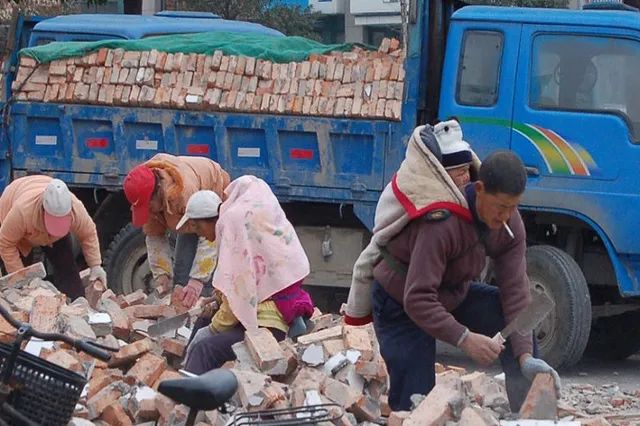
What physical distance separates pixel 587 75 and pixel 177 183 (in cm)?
308

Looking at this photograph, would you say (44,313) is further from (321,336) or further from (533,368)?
(533,368)

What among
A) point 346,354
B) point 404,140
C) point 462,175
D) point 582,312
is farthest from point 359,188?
point 462,175

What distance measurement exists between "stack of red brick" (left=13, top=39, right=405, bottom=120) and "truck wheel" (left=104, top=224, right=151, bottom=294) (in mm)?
1136

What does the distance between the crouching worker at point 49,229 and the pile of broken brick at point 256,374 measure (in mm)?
288

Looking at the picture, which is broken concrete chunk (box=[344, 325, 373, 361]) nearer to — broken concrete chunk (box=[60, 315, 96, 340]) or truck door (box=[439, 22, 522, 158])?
broken concrete chunk (box=[60, 315, 96, 340])

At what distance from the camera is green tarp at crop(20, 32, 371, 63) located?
36.8ft

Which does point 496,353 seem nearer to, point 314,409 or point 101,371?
point 314,409

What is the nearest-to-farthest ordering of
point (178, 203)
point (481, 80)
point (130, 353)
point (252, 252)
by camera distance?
point (252, 252) → point (130, 353) → point (178, 203) → point (481, 80)

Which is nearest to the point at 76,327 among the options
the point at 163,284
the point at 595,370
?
the point at 163,284

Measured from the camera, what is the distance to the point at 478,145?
1048cm

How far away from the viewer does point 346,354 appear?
7.39m

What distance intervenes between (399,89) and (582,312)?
6.97 feet

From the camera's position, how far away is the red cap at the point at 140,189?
9227 millimetres

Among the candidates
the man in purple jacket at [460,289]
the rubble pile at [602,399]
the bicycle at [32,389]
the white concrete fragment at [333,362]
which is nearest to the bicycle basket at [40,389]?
the bicycle at [32,389]
